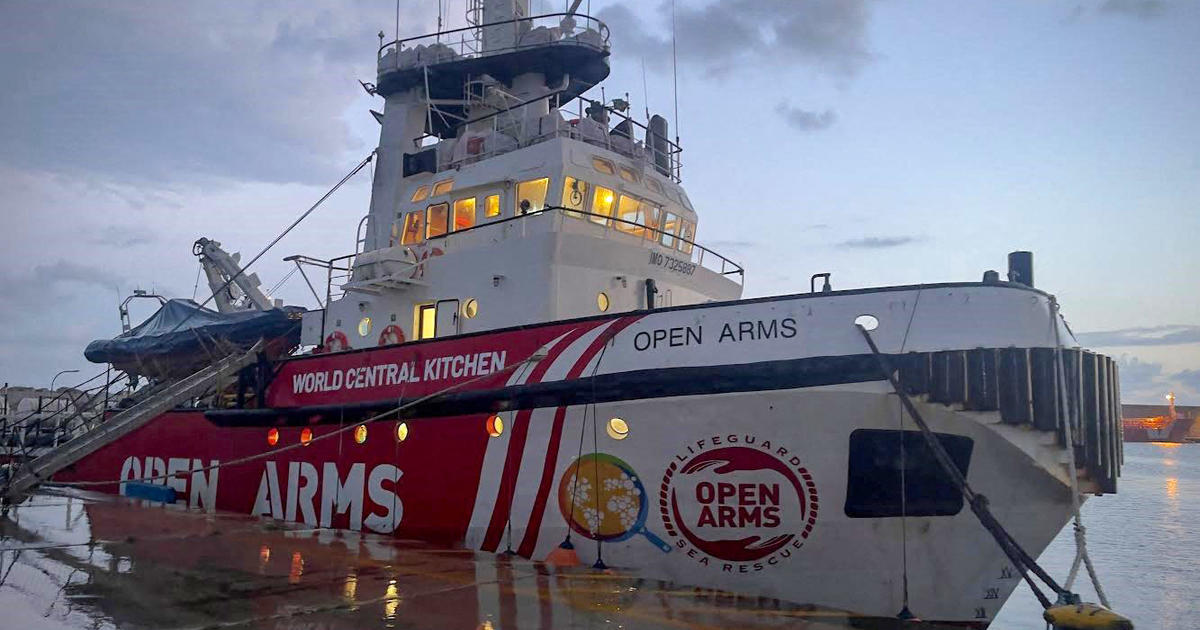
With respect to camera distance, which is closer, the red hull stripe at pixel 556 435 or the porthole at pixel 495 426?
the red hull stripe at pixel 556 435

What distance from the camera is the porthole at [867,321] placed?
6.84m

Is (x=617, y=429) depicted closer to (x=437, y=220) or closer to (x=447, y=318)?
(x=447, y=318)

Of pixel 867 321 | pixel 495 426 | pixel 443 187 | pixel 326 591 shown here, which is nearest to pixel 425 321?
pixel 443 187

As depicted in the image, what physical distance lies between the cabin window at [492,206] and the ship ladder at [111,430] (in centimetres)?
446

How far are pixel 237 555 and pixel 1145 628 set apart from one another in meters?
12.2

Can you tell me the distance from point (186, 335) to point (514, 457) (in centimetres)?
909


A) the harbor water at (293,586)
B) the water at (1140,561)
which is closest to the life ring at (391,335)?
the harbor water at (293,586)

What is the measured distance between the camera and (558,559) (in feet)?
25.2

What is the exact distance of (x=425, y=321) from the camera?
10.8 metres

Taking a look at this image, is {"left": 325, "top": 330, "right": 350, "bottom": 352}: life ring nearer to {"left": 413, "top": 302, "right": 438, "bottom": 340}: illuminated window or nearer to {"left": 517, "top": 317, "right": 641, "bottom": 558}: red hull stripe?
{"left": 413, "top": 302, "right": 438, "bottom": 340}: illuminated window

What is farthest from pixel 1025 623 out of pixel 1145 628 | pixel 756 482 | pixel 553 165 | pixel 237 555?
pixel 237 555

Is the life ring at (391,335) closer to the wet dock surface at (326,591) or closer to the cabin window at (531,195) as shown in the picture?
the cabin window at (531,195)

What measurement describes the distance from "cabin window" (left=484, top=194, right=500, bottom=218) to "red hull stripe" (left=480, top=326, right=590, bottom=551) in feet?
10.1

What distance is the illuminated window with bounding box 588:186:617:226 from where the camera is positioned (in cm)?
1078
